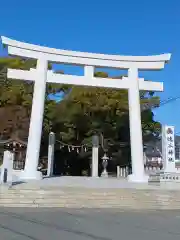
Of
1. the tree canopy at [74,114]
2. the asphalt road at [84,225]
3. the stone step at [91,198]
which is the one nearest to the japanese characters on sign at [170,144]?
the stone step at [91,198]

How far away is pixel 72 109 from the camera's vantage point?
74.8 ft

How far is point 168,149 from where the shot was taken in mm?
14961

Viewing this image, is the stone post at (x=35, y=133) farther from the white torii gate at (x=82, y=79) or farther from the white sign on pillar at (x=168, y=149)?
the white sign on pillar at (x=168, y=149)

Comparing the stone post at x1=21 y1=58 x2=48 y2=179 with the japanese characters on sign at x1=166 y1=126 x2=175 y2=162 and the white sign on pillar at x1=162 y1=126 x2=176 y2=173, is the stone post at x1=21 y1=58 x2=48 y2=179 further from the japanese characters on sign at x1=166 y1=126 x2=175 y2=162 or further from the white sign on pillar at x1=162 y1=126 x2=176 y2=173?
the japanese characters on sign at x1=166 y1=126 x2=175 y2=162

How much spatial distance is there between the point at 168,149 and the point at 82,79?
5.47 metres

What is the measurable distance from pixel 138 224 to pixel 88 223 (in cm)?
114

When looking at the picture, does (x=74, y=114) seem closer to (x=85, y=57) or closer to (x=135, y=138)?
(x=85, y=57)

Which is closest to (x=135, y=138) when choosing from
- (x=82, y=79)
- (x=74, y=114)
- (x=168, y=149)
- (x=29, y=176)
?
(x=168, y=149)

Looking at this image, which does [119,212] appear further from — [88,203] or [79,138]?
[79,138]

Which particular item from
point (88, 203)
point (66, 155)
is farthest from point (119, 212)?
point (66, 155)

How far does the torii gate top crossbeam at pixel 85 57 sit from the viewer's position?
50.9 feet

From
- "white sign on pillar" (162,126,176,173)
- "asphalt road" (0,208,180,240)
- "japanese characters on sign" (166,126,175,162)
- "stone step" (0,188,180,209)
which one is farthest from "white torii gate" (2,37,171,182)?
"asphalt road" (0,208,180,240)

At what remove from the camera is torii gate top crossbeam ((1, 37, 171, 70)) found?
15.5 metres

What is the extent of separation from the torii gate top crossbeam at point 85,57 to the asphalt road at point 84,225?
8741 millimetres
